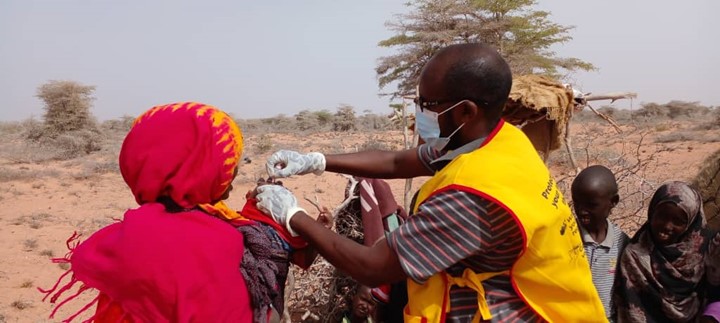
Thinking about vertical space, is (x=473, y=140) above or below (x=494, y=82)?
below

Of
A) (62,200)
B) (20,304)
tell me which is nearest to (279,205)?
(20,304)

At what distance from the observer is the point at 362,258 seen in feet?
4.64

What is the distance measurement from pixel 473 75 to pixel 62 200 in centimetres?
973

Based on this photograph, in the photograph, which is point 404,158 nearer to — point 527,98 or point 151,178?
point 151,178

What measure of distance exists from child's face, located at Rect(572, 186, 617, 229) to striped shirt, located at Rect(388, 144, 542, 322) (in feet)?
4.66

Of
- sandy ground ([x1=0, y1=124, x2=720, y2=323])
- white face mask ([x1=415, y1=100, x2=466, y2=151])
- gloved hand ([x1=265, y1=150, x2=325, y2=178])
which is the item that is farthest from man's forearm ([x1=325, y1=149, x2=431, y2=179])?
sandy ground ([x1=0, y1=124, x2=720, y2=323])

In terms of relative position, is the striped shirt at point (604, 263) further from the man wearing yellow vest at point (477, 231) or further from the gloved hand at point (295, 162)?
the gloved hand at point (295, 162)

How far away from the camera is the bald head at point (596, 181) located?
8.62ft

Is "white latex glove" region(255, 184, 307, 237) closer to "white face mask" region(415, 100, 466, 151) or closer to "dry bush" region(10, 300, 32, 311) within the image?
"white face mask" region(415, 100, 466, 151)

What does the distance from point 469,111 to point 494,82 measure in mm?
102

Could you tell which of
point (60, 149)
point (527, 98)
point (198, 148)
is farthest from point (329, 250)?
point (60, 149)

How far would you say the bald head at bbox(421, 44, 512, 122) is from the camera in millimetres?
1389

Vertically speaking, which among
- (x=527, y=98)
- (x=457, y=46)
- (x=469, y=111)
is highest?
(x=457, y=46)

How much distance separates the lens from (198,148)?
1.47 m
